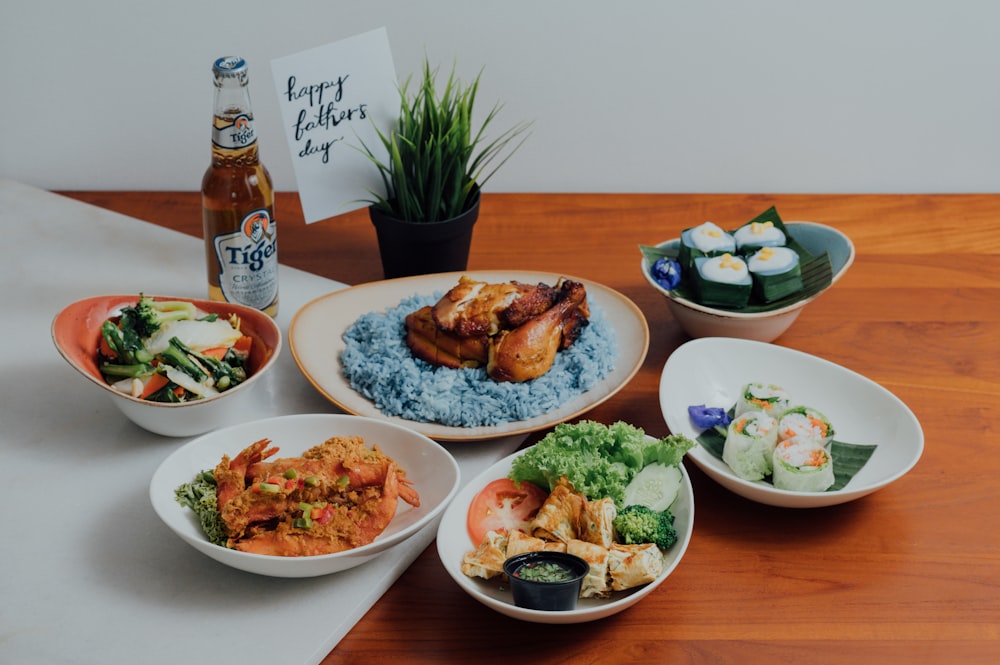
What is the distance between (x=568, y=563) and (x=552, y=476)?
14cm

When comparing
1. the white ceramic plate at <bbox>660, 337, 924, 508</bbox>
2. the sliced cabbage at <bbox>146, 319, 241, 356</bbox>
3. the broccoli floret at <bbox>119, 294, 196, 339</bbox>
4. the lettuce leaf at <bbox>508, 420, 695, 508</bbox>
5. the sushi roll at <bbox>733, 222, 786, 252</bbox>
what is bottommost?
the white ceramic plate at <bbox>660, 337, 924, 508</bbox>

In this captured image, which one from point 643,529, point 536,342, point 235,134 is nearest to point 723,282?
point 536,342

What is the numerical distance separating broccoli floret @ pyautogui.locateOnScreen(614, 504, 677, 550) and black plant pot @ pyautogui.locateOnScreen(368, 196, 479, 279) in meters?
0.70

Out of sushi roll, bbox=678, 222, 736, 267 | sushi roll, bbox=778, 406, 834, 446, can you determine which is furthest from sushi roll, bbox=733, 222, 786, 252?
sushi roll, bbox=778, 406, 834, 446

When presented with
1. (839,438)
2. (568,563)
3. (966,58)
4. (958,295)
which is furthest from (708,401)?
(966,58)

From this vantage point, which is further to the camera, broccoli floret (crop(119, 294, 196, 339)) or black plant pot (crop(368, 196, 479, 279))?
black plant pot (crop(368, 196, 479, 279))

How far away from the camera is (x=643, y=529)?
3.83 feet

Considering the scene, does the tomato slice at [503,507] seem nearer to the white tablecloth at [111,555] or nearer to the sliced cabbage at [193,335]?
the white tablecloth at [111,555]

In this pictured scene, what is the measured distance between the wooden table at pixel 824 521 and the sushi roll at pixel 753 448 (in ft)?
0.16

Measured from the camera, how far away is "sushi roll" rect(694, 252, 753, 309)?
1.60 m

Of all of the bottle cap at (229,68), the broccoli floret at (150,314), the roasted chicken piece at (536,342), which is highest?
the bottle cap at (229,68)

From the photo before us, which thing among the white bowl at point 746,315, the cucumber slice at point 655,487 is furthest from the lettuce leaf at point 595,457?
the white bowl at point 746,315

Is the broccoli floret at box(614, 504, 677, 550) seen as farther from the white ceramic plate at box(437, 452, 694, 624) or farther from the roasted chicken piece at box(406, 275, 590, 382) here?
the roasted chicken piece at box(406, 275, 590, 382)

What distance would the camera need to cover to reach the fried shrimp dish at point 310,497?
1154mm
